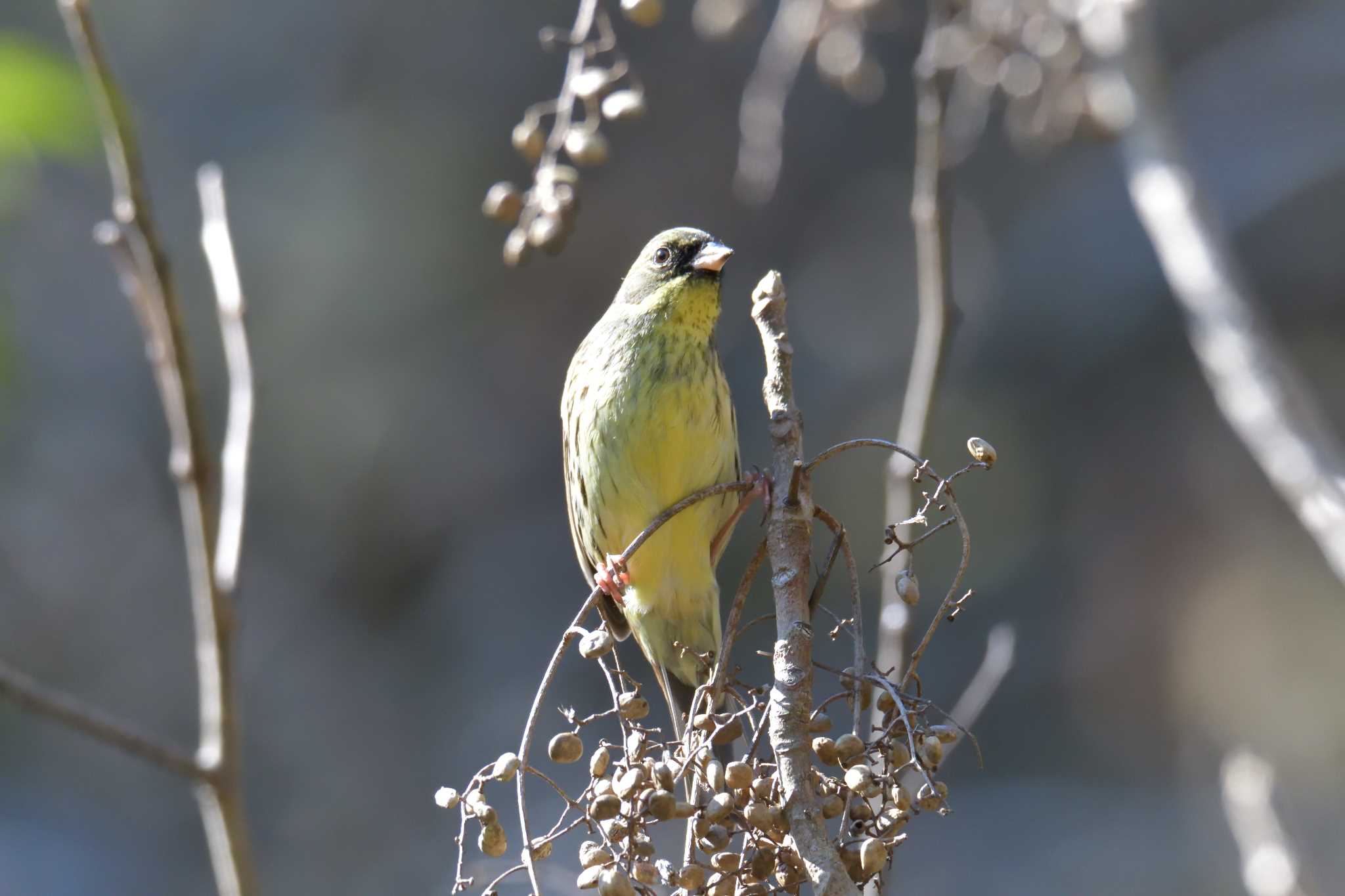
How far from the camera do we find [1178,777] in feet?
22.5

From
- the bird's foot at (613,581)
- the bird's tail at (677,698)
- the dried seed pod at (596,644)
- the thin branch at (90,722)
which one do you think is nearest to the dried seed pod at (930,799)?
the dried seed pod at (596,644)

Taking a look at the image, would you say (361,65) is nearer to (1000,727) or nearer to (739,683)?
(1000,727)

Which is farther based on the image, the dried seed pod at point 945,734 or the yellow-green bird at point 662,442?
the yellow-green bird at point 662,442

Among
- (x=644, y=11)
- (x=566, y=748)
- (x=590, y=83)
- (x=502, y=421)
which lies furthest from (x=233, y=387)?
(x=502, y=421)

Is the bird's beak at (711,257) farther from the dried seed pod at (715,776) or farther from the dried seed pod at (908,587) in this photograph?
the dried seed pod at (715,776)

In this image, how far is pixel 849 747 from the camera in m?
1.53

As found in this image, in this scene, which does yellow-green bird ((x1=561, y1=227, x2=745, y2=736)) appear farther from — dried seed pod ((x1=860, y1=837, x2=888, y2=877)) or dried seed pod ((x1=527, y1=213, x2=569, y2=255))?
dried seed pod ((x1=860, y1=837, x2=888, y2=877))

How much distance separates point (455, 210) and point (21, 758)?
3.67m

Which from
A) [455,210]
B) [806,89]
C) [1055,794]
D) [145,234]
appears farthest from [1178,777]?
[145,234]

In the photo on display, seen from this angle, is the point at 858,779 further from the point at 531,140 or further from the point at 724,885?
the point at 531,140

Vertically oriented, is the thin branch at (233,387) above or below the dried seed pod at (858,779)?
above

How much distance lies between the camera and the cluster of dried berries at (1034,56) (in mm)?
2729

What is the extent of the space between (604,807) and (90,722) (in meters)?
0.79

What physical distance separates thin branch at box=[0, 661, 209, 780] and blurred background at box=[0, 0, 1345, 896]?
16.7ft
